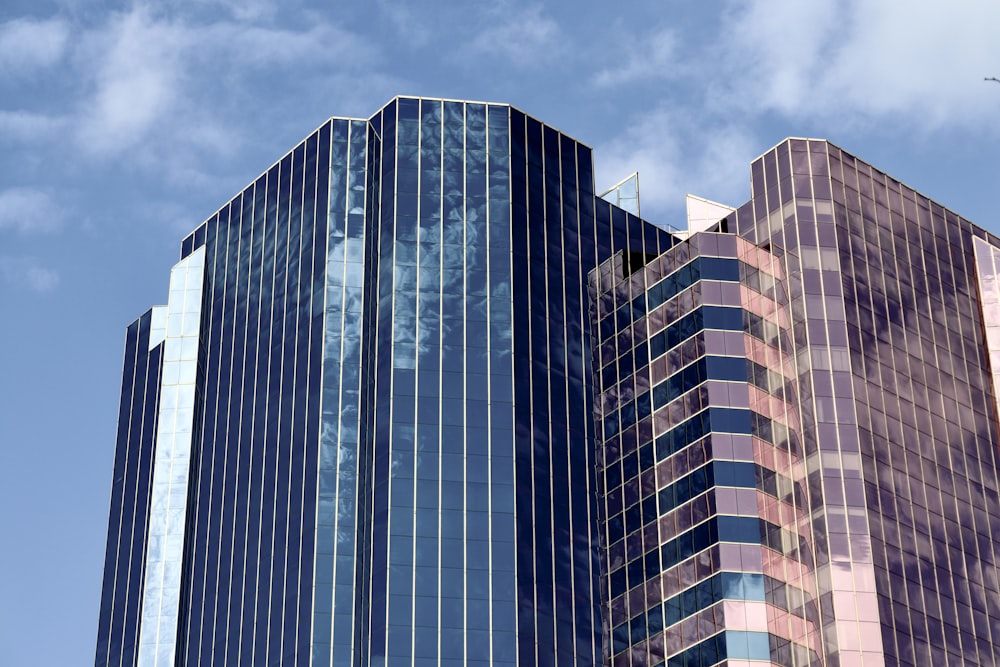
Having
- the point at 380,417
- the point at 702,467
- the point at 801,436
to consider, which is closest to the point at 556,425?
the point at 702,467

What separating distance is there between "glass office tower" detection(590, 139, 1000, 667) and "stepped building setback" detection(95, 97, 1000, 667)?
0.87ft

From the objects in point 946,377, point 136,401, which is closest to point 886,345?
point 946,377

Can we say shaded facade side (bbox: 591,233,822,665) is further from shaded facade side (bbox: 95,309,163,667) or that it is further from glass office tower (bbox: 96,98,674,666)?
shaded facade side (bbox: 95,309,163,667)

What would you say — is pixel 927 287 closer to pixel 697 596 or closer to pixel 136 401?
pixel 697 596

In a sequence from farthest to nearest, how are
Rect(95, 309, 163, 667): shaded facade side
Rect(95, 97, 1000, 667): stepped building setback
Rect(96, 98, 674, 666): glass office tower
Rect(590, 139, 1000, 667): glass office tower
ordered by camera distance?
Rect(95, 309, 163, 667): shaded facade side, Rect(96, 98, 674, 666): glass office tower, Rect(95, 97, 1000, 667): stepped building setback, Rect(590, 139, 1000, 667): glass office tower

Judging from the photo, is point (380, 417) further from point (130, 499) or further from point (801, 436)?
point (130, 499)

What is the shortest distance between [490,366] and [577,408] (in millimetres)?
9262

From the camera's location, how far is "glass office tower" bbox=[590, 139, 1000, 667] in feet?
468

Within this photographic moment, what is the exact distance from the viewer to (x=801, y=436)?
5832 inches

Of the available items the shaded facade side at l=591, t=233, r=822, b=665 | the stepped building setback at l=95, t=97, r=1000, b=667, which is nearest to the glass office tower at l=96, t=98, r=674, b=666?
the stepped building setback at l=95, t=97, r=1000, b=667

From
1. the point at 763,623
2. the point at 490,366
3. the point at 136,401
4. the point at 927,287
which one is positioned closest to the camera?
the point at 763,623

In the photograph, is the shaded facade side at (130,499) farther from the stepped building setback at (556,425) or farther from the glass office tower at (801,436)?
the glass office tower at (801,436)

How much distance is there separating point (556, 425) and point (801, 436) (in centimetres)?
2059

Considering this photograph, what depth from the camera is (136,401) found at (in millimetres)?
180750
